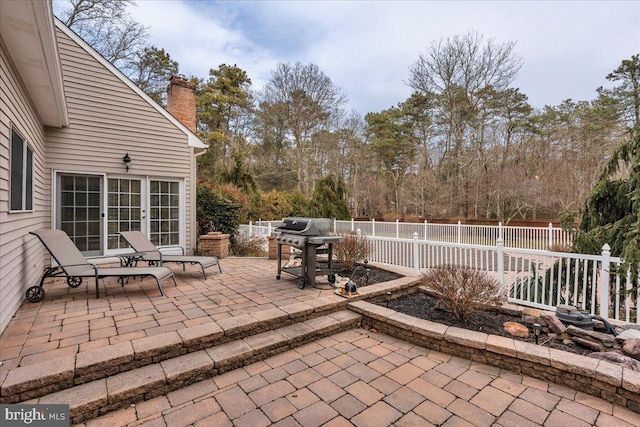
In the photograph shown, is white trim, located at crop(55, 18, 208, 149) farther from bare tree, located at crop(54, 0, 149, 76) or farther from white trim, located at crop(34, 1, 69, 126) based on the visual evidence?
bare tree, located at crop(54, 0, 149, 76)

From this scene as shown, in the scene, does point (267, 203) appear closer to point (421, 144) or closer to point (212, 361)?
point (212, 361)

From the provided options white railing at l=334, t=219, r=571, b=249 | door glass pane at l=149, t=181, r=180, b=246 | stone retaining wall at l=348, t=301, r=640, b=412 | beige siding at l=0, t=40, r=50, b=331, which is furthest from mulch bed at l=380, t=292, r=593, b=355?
white railing at l=334, t=219, r=571, b=249

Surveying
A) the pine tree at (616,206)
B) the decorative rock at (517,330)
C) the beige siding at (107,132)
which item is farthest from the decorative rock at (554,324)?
the beige siding at (107,132)

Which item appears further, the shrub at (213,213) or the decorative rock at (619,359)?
the shrub at (213,213)

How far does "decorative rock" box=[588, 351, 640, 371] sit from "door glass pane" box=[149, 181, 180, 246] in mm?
7190

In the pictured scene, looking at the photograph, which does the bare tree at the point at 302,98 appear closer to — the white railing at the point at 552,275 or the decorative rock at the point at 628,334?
the white railing at the point at 552,275

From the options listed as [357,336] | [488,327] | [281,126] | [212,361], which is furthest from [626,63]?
[212,361]

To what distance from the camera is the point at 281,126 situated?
19.5m

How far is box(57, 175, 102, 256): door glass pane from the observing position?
5523 mm

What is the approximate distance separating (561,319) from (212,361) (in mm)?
→ 3632

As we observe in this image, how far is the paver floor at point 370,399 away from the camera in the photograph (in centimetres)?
185

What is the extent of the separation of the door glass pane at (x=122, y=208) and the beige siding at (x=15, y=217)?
1.28 metres

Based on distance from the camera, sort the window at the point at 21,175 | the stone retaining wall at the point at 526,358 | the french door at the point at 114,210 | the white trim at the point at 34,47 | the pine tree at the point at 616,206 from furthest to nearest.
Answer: the french door at the point at 114,210
the pine tree at the point at 616,206
the window at the point at 21,175
the white trim at the point at 34,47
the stone retaining wall at the point at 526,358

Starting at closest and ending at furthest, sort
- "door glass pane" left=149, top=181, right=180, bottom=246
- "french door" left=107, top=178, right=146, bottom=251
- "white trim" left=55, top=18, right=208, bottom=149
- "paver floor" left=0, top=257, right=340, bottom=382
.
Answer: "paver floor" left=0, top=257, right=340, bottom=382 < "white trim" left=55, top=18, right=208, bottom=149 < "french door" left=107, top=178, right=146, bottom=251 < "door glass pane" left=149, top=181, right=180, bottom=246
